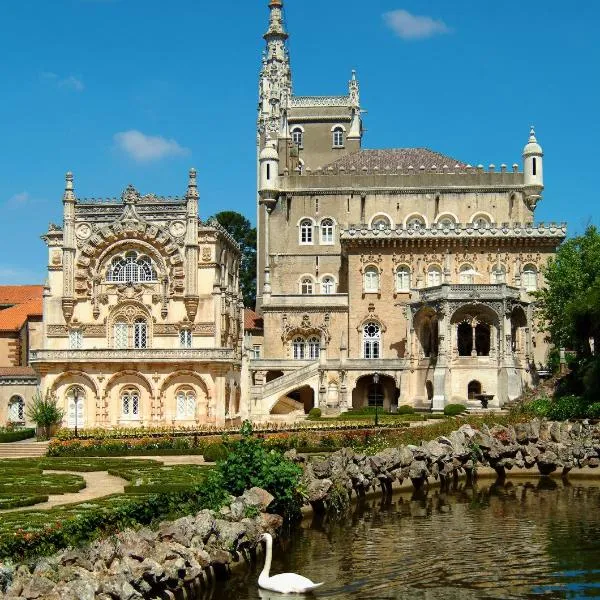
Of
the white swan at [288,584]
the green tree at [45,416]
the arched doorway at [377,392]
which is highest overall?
the arched doorway at [377,392]

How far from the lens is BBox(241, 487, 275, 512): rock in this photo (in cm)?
2272

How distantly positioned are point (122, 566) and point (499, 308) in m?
44.2

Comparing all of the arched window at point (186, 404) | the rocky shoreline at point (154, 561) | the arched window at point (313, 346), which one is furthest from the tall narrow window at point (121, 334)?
the rocky shoreline at point (154, 561)

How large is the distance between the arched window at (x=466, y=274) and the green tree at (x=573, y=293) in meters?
4.68

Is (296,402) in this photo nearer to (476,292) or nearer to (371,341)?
(371,341)

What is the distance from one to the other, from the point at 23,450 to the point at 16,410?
19653 millimetres

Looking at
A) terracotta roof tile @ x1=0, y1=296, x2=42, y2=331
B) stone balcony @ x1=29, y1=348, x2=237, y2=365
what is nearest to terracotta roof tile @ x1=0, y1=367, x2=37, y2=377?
stone balcony @ x1=29, y1=348, x2=237, y2=365

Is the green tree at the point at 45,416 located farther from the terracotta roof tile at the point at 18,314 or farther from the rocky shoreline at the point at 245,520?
the rocky shoreline at the point at 245,520

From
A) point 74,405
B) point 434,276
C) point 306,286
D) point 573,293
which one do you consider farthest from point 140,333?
point 573,293

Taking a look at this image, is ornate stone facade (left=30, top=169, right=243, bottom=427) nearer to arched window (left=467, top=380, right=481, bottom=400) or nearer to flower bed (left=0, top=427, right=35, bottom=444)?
flower bed (left=0, top=427, right=35, bottom=444)

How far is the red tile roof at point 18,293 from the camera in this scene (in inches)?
2936

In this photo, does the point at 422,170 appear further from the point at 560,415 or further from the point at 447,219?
the point at 560,415

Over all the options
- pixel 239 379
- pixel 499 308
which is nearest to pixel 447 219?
pixel 499 308

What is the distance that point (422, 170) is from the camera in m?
70.9
